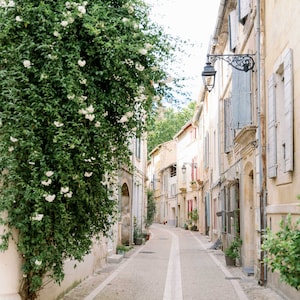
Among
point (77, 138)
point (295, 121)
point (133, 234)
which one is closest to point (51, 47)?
point (77, 138)

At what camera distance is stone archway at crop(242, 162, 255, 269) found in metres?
14.6

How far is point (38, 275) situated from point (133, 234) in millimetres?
17083

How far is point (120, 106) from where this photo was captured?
7.96 m

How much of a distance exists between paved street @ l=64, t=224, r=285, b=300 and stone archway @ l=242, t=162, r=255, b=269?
478 mm

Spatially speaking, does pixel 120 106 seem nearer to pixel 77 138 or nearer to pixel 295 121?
pixel 77 138

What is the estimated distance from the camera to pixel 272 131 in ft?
35.3

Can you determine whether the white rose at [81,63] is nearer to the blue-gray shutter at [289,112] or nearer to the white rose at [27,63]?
the white rose at [27,63]

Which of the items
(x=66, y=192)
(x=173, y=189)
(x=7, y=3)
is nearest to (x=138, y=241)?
(x=66, y=192)

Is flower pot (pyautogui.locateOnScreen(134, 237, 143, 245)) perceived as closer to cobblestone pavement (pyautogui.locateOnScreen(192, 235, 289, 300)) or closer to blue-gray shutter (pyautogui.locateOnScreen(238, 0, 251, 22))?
cobblestone pavement (pyautogui.locateOnScreen(192, 235, 289, 300))

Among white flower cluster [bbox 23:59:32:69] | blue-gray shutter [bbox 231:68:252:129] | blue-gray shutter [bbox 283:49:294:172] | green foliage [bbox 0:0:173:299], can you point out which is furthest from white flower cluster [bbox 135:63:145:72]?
blue-gray shutter [bbox 231:68:252:129]

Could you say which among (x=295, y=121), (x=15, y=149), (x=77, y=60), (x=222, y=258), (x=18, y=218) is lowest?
(x=222, y=258)

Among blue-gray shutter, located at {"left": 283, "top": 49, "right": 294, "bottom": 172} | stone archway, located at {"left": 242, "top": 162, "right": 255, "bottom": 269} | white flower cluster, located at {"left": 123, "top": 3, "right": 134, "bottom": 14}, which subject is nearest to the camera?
white flower cluster, located at {"left": 123, "top": 3, "right": 134, "bottom": 14}

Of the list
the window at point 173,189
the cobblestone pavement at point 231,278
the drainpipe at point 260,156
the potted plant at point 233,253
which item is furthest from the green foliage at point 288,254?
the window at point 173,189

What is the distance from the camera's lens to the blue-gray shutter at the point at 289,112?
29.7 feet
